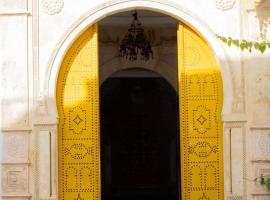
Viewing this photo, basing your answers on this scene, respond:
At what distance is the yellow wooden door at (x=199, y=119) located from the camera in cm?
634

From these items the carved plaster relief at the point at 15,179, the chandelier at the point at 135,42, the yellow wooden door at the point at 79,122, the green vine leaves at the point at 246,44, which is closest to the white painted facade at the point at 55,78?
the carved plaster relief at the point at 15,179

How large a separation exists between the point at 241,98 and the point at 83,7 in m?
1.73

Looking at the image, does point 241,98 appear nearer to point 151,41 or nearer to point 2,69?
point 2,69

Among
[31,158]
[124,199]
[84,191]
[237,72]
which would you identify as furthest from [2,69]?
[124,199]

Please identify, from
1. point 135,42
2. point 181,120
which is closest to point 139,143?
point 135,42

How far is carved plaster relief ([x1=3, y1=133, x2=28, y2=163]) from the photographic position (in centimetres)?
618

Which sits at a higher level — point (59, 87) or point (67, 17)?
point (67, 17)

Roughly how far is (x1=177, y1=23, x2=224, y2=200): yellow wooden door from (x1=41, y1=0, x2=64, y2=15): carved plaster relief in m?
1.19

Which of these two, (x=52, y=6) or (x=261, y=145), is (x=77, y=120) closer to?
(x=52, y=6)

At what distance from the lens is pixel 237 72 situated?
20.4 ft

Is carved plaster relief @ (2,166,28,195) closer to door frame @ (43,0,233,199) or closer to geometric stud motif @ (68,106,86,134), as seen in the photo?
door frame @ (43,0,233,199)

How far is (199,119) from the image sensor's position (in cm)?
639

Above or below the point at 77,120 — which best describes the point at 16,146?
below

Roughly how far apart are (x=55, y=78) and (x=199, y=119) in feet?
4.75
